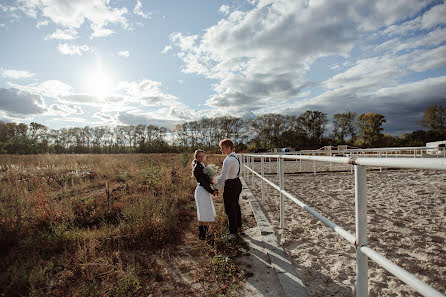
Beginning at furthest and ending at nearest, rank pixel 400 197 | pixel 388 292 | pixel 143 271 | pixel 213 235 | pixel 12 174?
pixel 12 174 < pixel 400 197 < pixel 213 235 < pixel 143 271 < pixel 388 292

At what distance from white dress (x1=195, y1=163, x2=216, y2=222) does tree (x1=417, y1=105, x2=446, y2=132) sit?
174 ft

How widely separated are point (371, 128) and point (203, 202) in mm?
51980

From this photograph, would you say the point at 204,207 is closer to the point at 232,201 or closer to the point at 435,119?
the point at 232,201

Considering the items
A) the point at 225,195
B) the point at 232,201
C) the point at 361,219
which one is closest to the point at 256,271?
the point at 232,201

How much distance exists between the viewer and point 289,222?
14.4 feet

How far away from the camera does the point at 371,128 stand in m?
46.4

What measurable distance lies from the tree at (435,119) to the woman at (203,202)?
53.0m

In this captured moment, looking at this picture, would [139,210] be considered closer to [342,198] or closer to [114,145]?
[342,198]

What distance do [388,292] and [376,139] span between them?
49236 mm

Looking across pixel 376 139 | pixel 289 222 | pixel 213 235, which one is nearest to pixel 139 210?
pixel 213 235

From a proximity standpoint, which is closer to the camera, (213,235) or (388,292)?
(388,292)

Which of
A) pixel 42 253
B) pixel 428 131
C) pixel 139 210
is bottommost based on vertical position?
pixel 42 253

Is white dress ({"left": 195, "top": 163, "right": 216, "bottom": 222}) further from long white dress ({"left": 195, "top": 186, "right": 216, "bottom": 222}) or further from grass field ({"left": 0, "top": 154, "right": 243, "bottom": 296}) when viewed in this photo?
grass field ({"left": 0, "top": 154, "right": 243, "bottom": 296})

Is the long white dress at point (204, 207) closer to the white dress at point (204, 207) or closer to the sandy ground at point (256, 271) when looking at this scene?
the white dress at point (204, 207)
